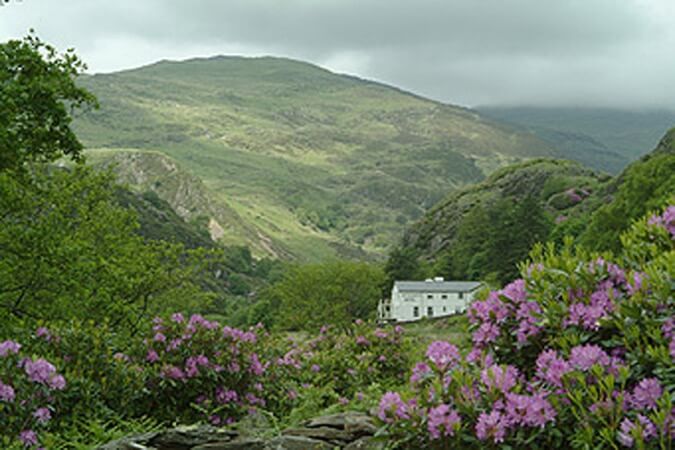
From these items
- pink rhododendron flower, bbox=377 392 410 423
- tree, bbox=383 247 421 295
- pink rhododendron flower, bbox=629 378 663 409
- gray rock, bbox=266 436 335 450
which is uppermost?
pink rhododendron flower, bbox=629 378 663 409

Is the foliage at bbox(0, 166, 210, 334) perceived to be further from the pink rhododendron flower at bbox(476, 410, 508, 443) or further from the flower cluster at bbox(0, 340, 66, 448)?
the pink rhododendron flower at bbox(476, 410, 508, 443)

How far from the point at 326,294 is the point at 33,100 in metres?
65.0

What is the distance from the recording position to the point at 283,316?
7750 centimetres

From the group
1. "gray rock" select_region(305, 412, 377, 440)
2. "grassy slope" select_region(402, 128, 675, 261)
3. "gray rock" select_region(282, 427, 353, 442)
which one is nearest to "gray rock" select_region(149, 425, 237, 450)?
"gray rock" select_region(282, 427, 353, 442)

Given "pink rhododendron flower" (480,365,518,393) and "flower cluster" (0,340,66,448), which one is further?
"flower cluster" (0,340,66,448)

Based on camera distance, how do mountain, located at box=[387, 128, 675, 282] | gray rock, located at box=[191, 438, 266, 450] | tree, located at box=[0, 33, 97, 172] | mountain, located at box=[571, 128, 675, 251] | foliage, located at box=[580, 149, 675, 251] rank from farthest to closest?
mountain, located at box=[387, 128, 675, 282], foliage, located at box=[580, 149, 675, 251], mountain, located at box=[571, 128, 675, 251], tree, located at box=[0, 33, 97, 172], gray rock, located at box=[191, 438, 266, 450]

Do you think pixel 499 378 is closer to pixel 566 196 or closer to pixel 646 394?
pixel 646 394

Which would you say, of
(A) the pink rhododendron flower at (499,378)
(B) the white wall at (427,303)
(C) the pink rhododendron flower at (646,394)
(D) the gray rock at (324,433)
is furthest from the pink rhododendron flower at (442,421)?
(B) the white wall at (427,303)

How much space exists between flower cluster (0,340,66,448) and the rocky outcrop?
0.85 metres

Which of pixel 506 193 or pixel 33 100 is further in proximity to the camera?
pixel 506 193

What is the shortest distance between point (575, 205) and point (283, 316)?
55268 mm

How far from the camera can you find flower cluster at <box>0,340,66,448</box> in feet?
21.7

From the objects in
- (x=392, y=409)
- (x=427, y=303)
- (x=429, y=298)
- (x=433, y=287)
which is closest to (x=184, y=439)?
(x=392, y=409)

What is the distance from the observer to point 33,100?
1344 centimetres
